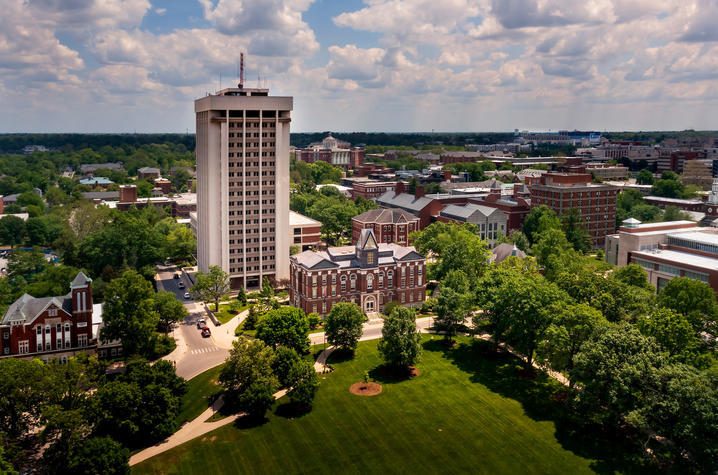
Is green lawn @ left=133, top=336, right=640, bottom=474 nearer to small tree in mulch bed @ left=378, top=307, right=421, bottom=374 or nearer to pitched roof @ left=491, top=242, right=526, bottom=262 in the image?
small tree in mulch bed @ left=378, top=307, right=421, bottom=374

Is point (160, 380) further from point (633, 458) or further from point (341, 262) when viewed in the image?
point (633, 458)

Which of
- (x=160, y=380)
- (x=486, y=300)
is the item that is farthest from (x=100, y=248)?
(x=486, y=300)

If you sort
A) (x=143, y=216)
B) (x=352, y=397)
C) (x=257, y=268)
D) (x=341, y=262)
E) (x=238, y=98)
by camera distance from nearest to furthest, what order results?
(x=352, y=397) → (x=341, y=262) → (x=238, y=98) → (x=257, y=268) → (x=143, y=216)

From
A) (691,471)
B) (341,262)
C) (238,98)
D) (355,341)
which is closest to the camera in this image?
(691,471)

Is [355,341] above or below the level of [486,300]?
below

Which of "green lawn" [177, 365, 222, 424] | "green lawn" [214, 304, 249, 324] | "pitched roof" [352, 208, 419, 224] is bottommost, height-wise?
"green lawn" [177, 365, 222, 424]

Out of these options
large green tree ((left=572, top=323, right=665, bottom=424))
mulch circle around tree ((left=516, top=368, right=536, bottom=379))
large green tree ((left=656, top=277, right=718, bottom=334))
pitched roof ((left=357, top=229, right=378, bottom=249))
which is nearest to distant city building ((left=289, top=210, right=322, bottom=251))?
pitched roof ((left=357, top=229, right=378, bottom=249))

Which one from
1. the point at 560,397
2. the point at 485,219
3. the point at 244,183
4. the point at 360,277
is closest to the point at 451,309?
the point at 360,277
